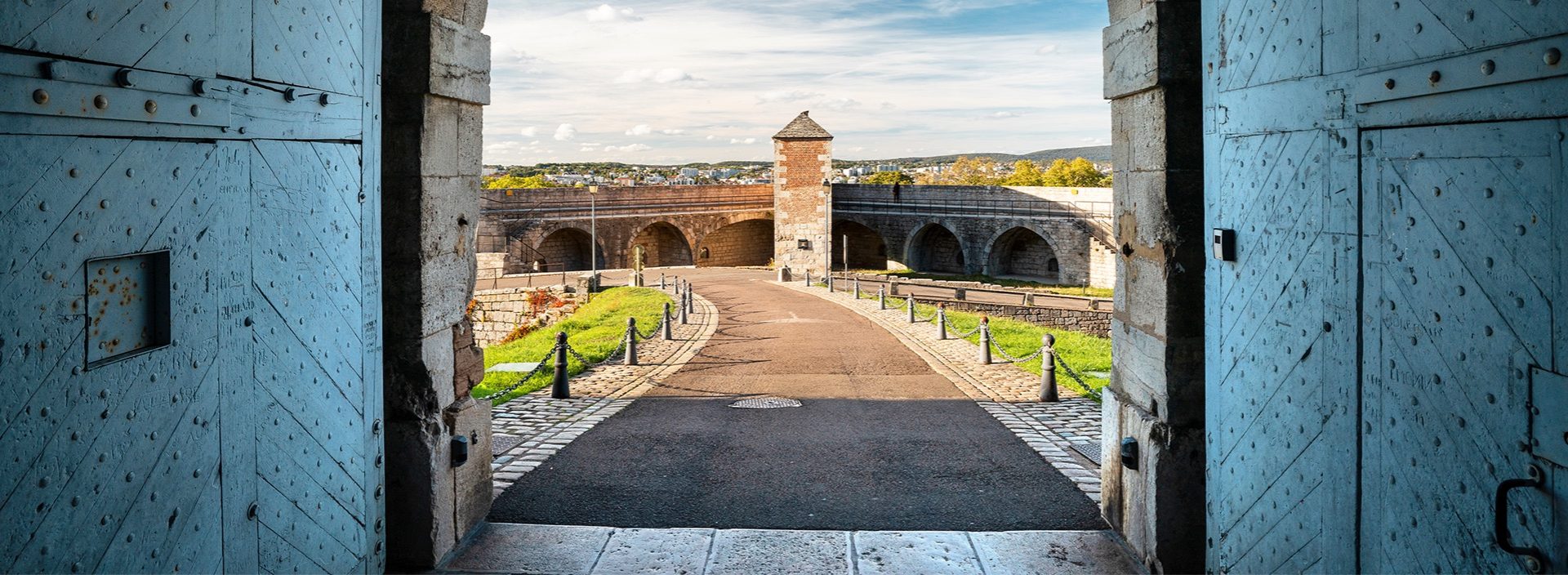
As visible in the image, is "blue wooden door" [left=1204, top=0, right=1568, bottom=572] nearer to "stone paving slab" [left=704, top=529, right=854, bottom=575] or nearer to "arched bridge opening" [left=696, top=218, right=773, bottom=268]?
"stone paving slab" [left=704, top=529, right=854, bottom=575]

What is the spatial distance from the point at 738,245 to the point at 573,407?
40.3 m

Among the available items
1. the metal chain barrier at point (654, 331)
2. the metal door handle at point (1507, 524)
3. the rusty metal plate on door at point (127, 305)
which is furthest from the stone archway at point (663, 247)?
the metal door handle at point (1507, 524)

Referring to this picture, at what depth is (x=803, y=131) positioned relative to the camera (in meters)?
41.2

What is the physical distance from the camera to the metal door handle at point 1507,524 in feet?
7.73

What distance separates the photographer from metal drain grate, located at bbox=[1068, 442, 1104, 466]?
7438mm

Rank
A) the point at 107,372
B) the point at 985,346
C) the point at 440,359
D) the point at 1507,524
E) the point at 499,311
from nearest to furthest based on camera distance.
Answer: the point at 1507,524 → the point at 107,372 → the point at 440,359 → the point at 985,346 → the point at 499,311

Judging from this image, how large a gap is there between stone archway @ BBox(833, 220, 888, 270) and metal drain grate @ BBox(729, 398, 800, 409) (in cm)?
3920

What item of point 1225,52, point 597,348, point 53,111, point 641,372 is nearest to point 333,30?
point 53,111

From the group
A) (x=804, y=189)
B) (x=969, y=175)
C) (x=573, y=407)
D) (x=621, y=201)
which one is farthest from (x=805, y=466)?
(x=969, y=175)

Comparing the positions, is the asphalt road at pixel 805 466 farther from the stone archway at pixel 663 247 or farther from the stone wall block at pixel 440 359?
the stone archway at pixel 663 247

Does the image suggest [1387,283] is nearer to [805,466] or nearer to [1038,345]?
[805,466]

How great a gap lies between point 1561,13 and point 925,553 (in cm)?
356

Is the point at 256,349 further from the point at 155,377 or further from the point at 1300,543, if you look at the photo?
the point at 1300,543

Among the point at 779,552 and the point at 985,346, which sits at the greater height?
the point at 985,346
